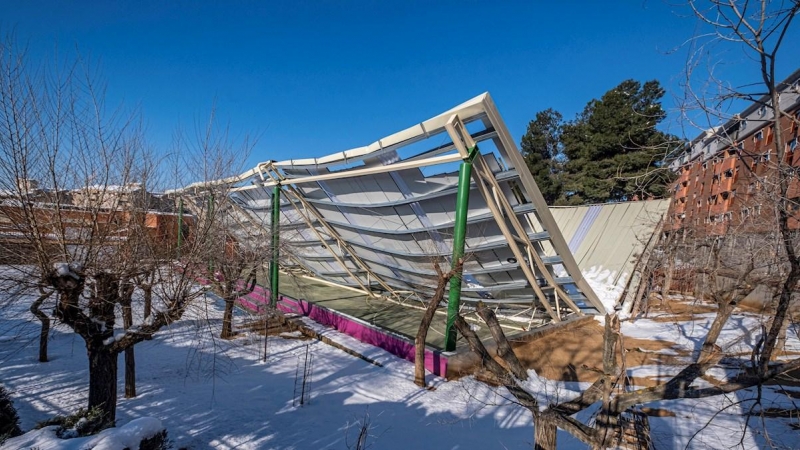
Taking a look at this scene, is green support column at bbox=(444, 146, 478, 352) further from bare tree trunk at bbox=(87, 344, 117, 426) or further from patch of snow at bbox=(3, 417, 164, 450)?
bare tree trunk at bbox=(87, 344, 117, 426)

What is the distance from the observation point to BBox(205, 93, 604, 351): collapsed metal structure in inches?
260

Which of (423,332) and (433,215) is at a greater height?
(433,215)

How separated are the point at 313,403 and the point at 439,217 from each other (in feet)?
14.5

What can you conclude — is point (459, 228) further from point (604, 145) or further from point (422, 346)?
point (604, 145)

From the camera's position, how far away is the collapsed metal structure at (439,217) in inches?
260

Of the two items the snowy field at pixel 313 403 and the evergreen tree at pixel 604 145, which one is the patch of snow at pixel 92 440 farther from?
the evergreen tree at pixel 604 145

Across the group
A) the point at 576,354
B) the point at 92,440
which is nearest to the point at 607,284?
the point at 576,354

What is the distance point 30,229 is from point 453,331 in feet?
20.7

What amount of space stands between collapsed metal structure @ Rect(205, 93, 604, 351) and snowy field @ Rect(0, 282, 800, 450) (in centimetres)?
155

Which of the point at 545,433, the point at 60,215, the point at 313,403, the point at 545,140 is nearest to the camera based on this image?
the point at 545,433

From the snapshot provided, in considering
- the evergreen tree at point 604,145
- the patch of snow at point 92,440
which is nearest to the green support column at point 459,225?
the patch of snow at point 92,440

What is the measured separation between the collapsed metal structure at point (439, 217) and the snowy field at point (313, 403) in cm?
155

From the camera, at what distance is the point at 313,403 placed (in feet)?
19.7

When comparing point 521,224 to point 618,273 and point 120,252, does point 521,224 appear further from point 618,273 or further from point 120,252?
point 618,273
